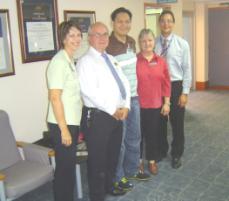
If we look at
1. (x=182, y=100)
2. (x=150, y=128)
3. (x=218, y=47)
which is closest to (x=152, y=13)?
(x=182, y=100)

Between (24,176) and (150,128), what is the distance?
128cm

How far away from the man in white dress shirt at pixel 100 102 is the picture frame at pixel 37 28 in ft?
2.69

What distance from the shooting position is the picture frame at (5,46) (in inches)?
112

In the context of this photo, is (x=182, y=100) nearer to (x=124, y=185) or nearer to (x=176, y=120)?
(x=176, y=120)

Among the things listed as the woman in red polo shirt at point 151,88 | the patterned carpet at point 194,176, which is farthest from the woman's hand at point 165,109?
the patterned carpet at point 194,176

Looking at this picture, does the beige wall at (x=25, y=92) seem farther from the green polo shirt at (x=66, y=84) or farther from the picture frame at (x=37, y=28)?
the green polo shirt at (x=66, y=84)

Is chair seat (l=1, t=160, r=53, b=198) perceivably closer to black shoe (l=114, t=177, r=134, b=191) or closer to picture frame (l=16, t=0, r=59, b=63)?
black shoe (l=114, t=177, r=134, b=191)

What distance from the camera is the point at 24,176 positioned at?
2.59 metres

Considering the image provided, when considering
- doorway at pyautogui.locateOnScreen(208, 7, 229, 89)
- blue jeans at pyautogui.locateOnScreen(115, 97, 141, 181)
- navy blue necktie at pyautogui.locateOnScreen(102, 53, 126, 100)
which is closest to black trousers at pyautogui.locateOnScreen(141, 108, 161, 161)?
blue jeans at pyautogui.locateOnScreen(115, 97, 141, 181)

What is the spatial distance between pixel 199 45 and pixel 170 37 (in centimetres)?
464

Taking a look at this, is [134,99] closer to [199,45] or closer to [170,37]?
[170,37]

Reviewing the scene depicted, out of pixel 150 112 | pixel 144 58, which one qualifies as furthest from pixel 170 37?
pixel 150 112

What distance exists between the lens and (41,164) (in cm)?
280

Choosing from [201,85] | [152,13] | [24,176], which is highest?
[152,13]
